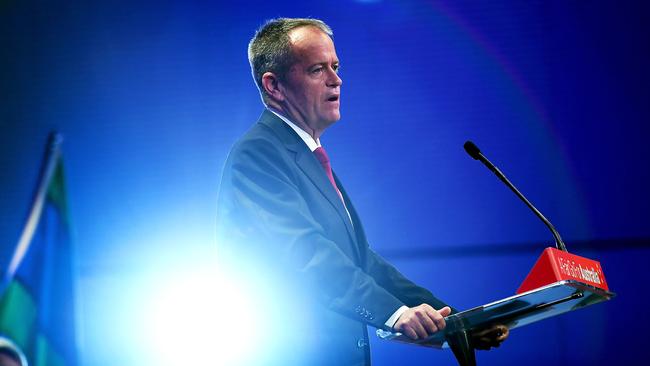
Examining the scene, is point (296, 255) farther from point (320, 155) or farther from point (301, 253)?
point (320, 155)

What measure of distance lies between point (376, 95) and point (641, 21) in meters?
0.98

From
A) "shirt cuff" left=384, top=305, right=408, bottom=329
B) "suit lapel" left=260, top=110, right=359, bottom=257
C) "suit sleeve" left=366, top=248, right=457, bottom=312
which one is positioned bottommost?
"shirt cuff" left=384, top=305, right=408, bottom=329

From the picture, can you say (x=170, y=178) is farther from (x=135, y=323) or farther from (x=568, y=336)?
(x=568, y=336)

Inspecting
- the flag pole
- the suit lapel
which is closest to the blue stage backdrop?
the suit lapel

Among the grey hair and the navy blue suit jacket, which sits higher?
the grey hair

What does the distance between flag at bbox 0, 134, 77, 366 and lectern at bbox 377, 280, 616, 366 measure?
780 millimetres

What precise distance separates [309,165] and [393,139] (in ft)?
3.58

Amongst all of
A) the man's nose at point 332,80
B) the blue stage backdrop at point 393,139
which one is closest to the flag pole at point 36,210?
the man's nose at point 332,80

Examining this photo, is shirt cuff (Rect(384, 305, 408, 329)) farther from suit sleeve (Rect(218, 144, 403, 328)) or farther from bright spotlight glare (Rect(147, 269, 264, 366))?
bright spotlight glare (Rect(147, 269, 264, 366))

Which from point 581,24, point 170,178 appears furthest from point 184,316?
point 581,24

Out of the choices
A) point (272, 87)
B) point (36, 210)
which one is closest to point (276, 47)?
point (272, 87)

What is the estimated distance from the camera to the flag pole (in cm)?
74

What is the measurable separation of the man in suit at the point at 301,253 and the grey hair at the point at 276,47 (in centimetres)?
16

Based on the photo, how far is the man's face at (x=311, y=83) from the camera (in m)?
1.88
